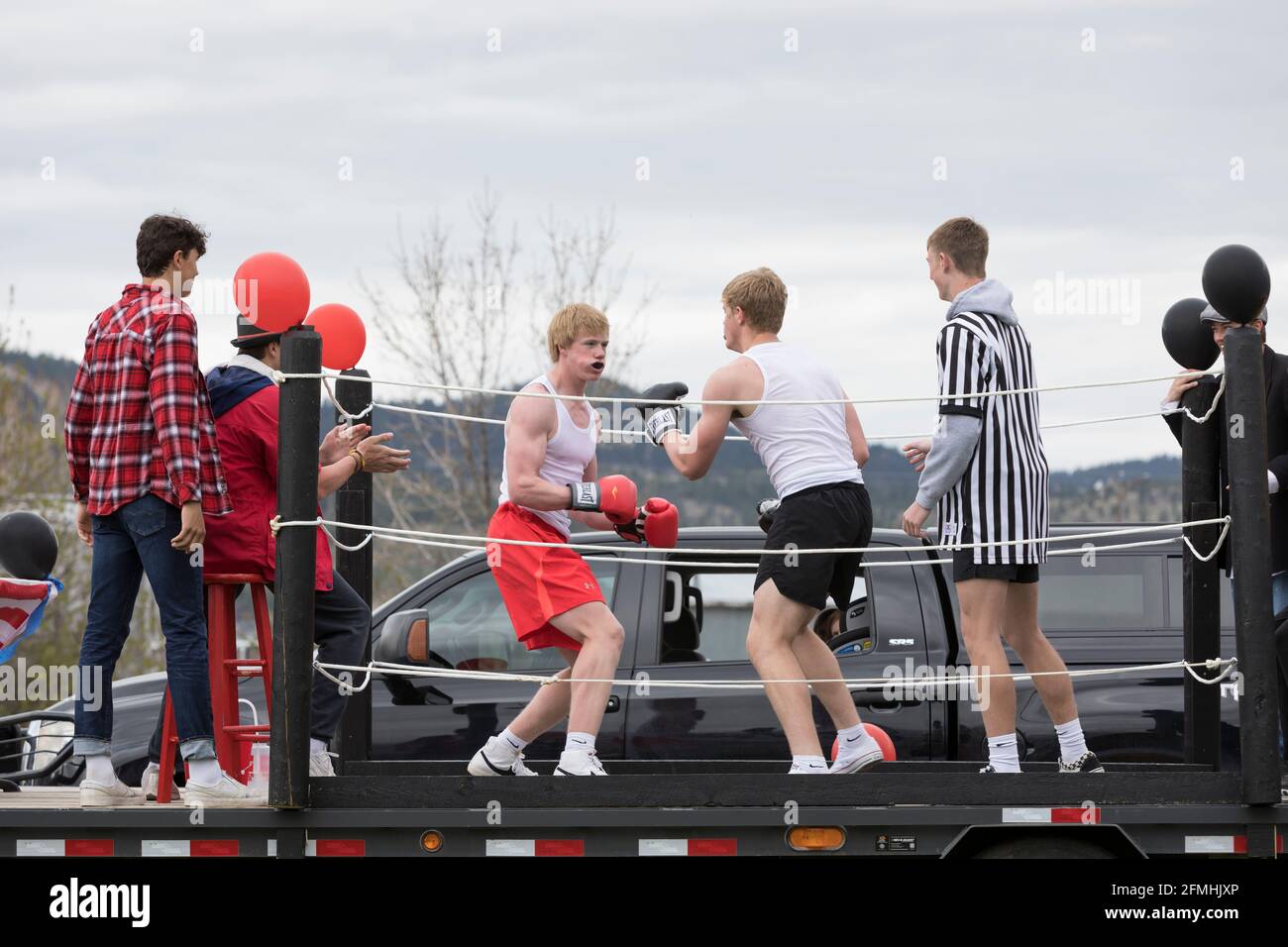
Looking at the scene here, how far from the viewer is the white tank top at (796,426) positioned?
207 inches

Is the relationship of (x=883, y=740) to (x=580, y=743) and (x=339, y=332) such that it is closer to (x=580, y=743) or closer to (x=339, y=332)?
(x=580, y=743)

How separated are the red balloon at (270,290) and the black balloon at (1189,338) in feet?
9.31

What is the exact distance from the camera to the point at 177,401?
15.6 feet

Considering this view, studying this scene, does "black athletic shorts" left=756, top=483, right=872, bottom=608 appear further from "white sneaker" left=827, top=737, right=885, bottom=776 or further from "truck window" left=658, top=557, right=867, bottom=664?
"truck window" left=658, top=557, right=867, bottom=664

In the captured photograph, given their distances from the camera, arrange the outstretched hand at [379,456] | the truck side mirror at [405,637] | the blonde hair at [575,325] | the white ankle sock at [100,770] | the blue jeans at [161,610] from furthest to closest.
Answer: the truck side mirror at [405,637] → the blonde hair at [575,325] → the outstretched hand at [379,456] → the white ankle sock at [100,770] → the blue jeans at [161,610]

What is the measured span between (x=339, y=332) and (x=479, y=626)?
6.51 feet

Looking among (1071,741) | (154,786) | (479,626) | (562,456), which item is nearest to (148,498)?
(154,786)

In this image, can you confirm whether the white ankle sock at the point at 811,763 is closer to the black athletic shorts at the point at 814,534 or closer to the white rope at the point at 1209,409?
Answer: the black athletic shorts at the point at 814,534

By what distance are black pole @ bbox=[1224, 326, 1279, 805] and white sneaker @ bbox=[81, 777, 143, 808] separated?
10.3 feet

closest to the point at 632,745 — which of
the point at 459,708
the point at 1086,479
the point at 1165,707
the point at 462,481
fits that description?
the point at 459,708

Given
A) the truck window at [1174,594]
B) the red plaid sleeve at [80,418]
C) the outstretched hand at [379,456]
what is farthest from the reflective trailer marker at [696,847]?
the truck window at [1174,594]
